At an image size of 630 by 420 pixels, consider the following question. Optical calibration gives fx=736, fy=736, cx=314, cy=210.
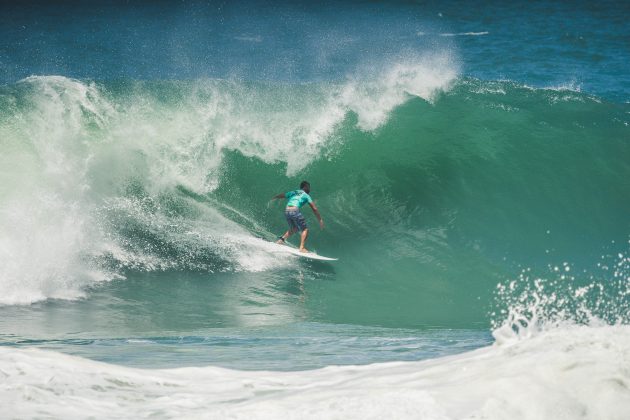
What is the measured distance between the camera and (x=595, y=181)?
13.1 meters

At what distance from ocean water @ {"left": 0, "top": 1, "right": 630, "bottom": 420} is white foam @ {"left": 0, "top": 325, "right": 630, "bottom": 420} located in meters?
0.01

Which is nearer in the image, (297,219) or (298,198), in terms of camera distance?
(297,219)

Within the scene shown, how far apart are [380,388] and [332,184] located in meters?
8.86

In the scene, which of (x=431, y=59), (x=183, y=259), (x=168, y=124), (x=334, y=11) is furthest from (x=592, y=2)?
(x=183, y=259)

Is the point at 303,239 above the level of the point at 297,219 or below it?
below

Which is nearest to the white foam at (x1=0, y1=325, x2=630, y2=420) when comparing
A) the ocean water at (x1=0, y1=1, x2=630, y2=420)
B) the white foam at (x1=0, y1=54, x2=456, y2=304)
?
the ocean water at (x1=0, y1=1, x2=630, y2=420)

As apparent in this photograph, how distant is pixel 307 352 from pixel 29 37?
35.9 meters

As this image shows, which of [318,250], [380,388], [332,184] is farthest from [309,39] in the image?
[380,388]

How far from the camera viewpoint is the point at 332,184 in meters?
12.5

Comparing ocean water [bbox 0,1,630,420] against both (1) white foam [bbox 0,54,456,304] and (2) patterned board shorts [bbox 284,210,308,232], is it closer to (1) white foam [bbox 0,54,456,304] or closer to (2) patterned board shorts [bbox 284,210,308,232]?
(1) white foam [bbox 0,54,456,304]

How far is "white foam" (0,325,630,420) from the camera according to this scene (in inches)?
130

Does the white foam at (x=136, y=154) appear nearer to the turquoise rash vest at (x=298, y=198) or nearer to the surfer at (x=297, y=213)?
the surfer at (x=297, y=213)

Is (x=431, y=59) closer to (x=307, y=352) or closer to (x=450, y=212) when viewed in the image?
(x=450, y=212)

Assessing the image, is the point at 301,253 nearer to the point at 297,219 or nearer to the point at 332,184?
the point at 297,219
